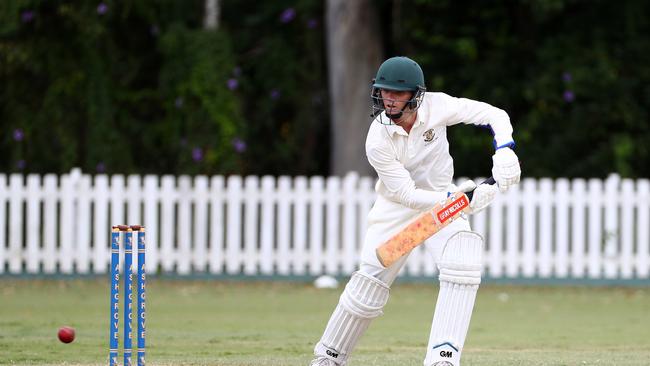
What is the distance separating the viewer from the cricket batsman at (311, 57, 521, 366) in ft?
20.0

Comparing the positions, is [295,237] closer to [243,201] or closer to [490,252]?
[243,201]

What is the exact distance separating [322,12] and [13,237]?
5.23m

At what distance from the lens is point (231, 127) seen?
15078mm

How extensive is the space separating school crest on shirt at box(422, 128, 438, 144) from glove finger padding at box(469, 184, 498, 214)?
36cm

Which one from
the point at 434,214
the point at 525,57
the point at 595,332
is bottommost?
the point at 595,332

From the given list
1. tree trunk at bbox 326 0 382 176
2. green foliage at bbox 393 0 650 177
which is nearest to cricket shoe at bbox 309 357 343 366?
tree trunk at bbox 326 0 382 176

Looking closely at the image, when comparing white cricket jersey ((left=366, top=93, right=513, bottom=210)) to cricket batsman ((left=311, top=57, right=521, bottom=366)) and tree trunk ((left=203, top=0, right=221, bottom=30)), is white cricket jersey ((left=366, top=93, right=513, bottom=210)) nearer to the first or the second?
cricket batsman ((left=311, top=57, right=521, bottom=366))

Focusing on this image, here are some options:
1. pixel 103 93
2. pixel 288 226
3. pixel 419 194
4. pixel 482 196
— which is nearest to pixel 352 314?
pixel 419 194

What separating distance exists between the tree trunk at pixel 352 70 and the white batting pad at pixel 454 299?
28.5ft

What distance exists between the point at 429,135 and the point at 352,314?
0.96m

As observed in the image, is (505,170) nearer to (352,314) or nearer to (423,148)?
(423,148)

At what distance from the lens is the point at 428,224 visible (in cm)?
612

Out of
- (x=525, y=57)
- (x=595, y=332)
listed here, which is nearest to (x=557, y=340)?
Result: (x=595, y=332)

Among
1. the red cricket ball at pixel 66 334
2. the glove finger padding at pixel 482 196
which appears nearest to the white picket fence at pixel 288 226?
the red cricket ball at pixel 66 334
